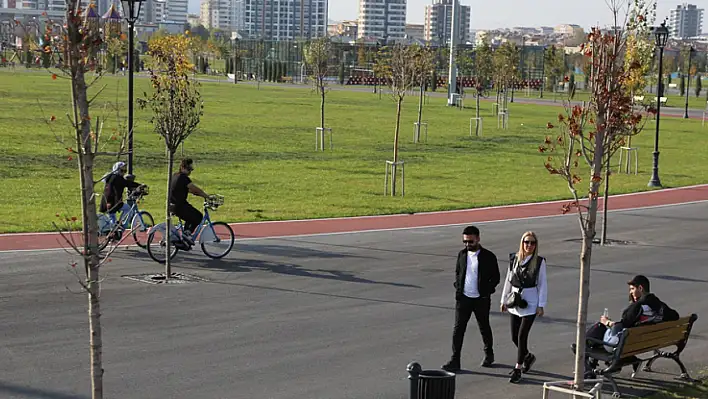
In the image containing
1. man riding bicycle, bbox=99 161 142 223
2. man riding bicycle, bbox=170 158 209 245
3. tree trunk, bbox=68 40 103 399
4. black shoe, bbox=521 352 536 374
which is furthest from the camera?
man riding bicycle, bbox=99 161 142 223

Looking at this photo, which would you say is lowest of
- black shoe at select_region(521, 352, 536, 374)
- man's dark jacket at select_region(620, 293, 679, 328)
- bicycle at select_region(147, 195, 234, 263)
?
black shoe at select_region(521, 352, 536, 374)

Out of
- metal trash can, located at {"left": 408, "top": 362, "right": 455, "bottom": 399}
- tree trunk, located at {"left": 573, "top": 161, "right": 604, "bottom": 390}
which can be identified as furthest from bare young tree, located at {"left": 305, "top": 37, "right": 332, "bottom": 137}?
metal trash can, located at {"left": 408, "top": 362, "right": 455, "bottom": 399}

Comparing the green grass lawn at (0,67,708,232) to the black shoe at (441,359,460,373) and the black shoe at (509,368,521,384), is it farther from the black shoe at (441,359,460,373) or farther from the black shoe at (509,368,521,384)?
the black shoe at (509,368,521,384)

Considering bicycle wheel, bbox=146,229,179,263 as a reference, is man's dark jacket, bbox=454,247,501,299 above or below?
above

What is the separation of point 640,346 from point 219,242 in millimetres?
8958

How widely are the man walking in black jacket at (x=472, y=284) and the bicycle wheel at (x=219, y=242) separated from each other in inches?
281

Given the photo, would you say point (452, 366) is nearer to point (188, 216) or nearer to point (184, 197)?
point (188, 216)

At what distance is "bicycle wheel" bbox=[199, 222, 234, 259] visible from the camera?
60.4 ft

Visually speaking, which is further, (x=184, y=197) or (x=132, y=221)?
(x=132, y=221)

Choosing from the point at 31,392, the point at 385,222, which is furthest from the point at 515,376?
the point at 385,222

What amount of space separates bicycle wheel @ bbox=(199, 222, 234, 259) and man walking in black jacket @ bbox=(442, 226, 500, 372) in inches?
281

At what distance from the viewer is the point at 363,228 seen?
2231 centimetres

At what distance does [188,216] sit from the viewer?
59.6 ft

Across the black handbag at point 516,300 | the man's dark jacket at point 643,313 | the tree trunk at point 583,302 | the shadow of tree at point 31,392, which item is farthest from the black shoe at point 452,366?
the shadow of tree at point 31,392
